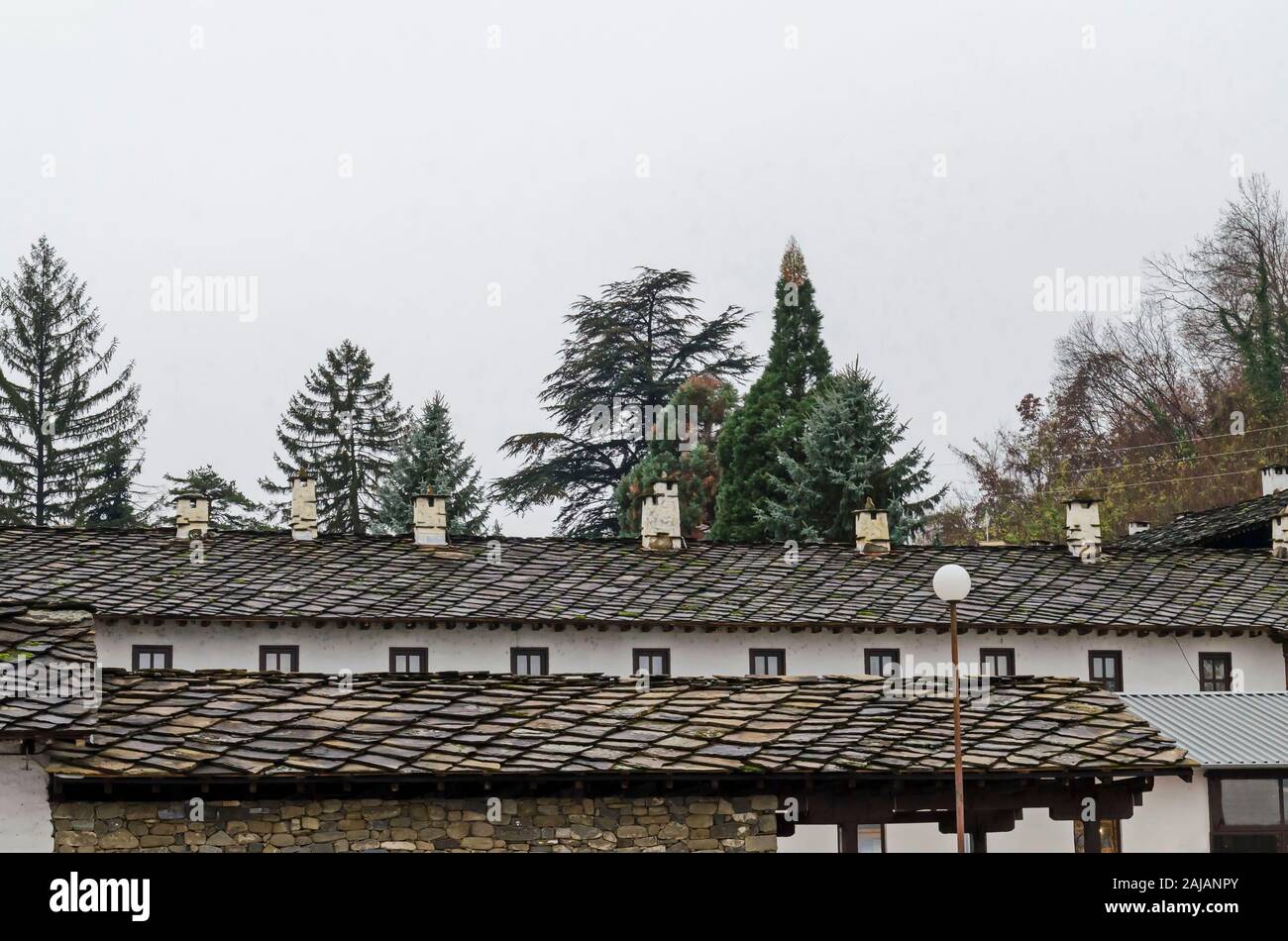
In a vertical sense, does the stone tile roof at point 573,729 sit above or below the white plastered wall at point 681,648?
below

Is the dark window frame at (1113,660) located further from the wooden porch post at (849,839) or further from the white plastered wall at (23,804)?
the white plastered wall at (23,804)

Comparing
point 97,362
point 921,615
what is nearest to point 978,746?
point 921,615

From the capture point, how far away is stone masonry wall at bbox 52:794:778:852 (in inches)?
550

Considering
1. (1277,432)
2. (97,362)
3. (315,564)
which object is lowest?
A: (315,564)

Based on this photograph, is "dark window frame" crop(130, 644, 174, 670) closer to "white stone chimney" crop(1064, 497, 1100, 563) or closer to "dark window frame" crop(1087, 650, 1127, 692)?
"dark window frame" crop(1087, 650, 1127, 692)

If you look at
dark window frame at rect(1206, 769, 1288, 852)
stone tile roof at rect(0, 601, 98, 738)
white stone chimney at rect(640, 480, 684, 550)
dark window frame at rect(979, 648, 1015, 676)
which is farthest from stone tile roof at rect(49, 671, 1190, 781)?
white stone chimney at rect(640, 480, 684, 550)

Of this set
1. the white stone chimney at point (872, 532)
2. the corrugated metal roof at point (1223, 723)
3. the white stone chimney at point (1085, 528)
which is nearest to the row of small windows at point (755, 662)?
the corrugated metal roof at point (1223, 723)

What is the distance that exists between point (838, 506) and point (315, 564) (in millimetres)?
22192

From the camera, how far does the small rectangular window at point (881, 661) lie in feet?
88.6

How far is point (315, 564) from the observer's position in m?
28.2

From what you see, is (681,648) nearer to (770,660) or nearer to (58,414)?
(770,660)

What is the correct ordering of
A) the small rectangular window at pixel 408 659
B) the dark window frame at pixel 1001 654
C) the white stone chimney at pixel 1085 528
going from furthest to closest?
the white stone chimney at pixel 1085 528 → the dark window frame at pixel 1001 654 → the small rectangular window at pixel 408 659
